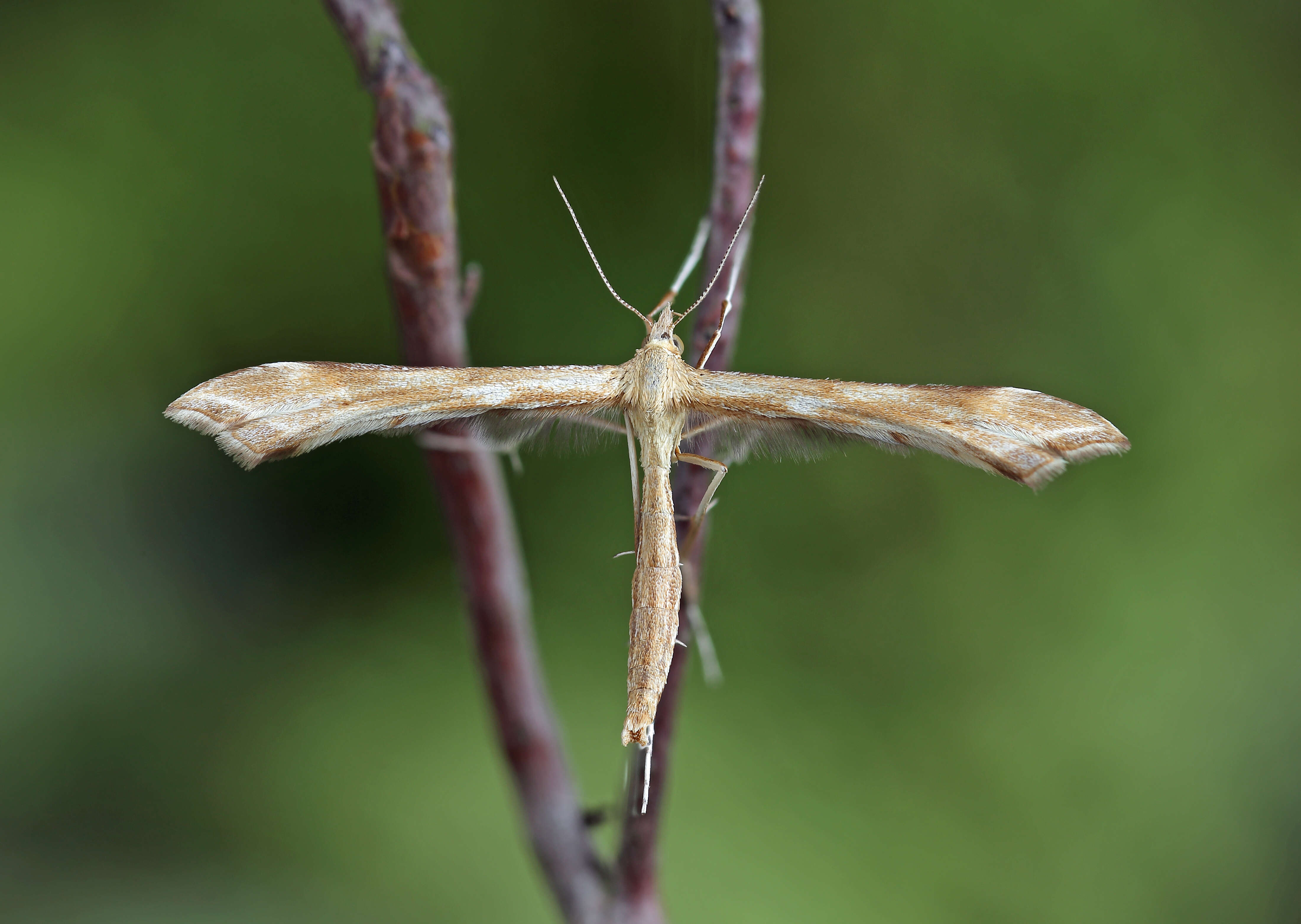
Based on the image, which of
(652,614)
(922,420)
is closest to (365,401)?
(652,614)

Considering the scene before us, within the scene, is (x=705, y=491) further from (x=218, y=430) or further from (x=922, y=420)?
(x=218, y=430)

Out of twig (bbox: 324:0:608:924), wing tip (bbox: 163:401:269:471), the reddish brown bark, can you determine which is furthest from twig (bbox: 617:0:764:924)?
wing tip (bbox: 163:401:269:471)

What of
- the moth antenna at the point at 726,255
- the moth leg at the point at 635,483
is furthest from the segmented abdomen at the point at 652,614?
the moth antenna at the point at 726,255

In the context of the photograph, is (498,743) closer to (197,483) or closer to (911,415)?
(911,415)

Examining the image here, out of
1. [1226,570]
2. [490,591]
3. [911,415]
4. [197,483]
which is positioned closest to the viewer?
[911,415]

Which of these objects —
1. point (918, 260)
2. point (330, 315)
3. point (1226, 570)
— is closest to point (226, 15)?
point (330, 315)

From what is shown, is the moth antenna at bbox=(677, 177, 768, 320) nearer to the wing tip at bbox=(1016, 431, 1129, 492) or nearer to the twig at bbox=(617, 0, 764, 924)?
the twig at bbox=(617, 0, 764, 924)

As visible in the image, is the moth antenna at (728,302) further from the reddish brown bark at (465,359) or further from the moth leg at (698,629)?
the moth leg at (698,629)
